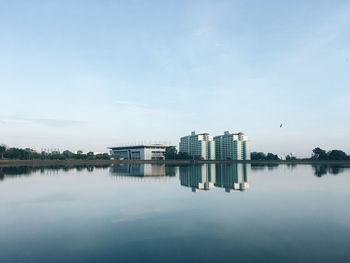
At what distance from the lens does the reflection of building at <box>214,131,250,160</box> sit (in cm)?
16152

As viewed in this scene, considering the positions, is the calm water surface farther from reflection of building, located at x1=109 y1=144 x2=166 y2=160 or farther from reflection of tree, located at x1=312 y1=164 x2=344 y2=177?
reflection of building, located at x1=109 y1=144 x2=166 y2=160

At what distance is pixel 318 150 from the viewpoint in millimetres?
131875

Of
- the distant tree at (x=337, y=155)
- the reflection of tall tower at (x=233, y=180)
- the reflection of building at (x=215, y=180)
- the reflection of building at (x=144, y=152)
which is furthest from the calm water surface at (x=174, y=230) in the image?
the reflection of building at (x=144, y=152)

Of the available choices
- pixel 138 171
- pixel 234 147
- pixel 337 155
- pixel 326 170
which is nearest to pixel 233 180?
pixel 138 171

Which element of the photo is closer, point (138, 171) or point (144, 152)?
point (138, 171)

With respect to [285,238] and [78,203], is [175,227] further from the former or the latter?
[78,203]

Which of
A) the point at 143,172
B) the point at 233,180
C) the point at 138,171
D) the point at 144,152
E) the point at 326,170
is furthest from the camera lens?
the point at 144,152

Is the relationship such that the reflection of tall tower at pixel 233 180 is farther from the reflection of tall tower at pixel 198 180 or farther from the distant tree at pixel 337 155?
Result: the distant tree at pixel 337 155

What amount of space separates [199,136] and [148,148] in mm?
29127

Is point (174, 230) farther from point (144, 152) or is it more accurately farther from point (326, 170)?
point (144, 152)

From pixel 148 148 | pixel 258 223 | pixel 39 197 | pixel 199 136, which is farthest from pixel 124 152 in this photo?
pixel 258 223

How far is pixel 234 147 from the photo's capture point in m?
163

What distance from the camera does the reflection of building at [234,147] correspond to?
162m

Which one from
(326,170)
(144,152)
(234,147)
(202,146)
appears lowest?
(326,170)
